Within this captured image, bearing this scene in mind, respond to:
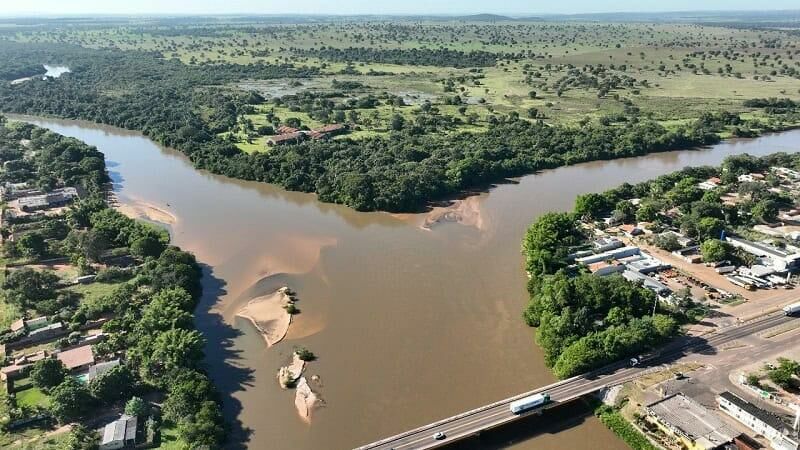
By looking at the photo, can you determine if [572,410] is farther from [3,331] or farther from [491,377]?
[3,331]

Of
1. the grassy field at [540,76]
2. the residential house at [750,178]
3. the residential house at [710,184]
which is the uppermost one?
the grassy field at [540,76]

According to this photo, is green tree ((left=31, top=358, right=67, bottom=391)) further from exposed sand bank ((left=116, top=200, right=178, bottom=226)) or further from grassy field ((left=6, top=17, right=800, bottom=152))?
grassy field ((left=6, top=17, right=800, bottom=152))

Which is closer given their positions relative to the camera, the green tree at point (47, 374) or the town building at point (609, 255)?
the green tree at point (47, 374)

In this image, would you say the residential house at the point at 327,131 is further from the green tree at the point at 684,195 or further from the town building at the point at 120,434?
the town building at the point at 120,434

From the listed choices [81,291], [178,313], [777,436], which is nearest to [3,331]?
[81,291]

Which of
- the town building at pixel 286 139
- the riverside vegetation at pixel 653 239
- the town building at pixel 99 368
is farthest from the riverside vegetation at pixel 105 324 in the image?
the town building at pixel 286 139

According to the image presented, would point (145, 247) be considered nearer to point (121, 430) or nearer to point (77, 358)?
point (77, 358)

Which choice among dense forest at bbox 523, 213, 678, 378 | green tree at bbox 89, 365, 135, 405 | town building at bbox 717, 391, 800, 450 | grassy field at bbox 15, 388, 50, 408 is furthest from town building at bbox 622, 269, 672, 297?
grassy field at bbox 15, 388, 50, 408
